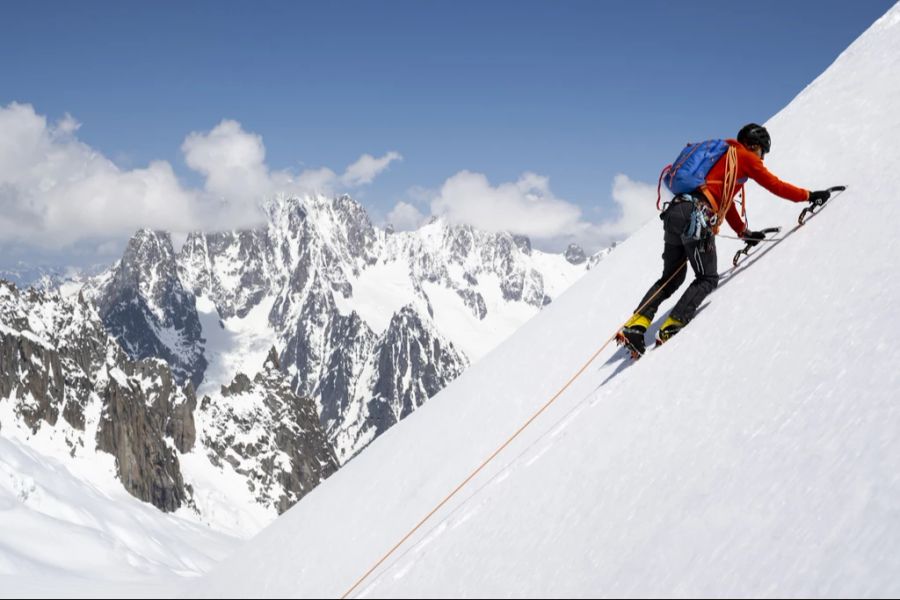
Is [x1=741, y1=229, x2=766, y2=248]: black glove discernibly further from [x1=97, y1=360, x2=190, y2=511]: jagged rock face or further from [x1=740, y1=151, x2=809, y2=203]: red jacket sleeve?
[x1=97, y1=360, x2=190, y2=511]: jagged rock face

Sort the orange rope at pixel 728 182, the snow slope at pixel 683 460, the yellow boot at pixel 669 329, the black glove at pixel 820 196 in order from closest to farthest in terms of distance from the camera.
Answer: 1. the snow slope at pixel 683 460
2. the yellow boot at pixel 669 329
3. the black glove at pixel 820 196
4. the orange rope at pixel 728 182

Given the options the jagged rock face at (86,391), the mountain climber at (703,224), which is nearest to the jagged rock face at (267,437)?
the jagged rock face at (86,391)

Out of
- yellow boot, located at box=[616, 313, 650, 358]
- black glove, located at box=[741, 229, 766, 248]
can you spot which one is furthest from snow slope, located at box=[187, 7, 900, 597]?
black glove, located at box=[741, 229, 766, 248]

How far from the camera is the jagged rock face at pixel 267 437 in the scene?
163m

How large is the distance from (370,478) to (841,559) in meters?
5.44

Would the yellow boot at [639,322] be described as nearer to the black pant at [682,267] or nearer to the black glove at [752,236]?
the black pant at [682,267]

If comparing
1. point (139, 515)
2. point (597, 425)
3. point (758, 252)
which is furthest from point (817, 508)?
point (139, 515)

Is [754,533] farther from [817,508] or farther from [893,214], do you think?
[893,214]

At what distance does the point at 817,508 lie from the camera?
3279 millimetres

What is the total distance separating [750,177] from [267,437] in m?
182

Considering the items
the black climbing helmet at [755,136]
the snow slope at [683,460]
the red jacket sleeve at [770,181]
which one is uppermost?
the black climbing helmet at [755,136]

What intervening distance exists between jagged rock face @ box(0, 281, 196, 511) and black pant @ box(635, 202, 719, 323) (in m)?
124

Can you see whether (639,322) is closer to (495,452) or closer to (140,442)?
(495,452)

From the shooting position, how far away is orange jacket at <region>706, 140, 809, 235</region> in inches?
290
